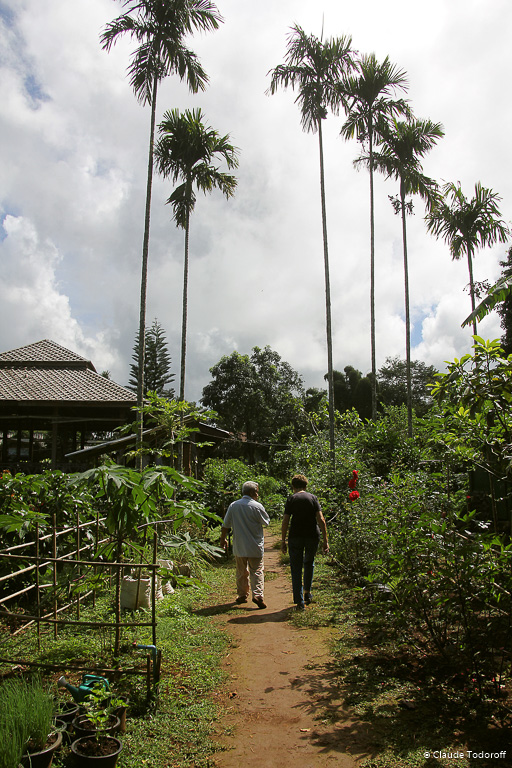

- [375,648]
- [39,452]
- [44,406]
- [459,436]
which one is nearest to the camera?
[459,436]

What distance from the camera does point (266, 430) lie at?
35.2 m

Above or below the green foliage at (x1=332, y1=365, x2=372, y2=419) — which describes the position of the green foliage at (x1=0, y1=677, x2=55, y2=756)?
below

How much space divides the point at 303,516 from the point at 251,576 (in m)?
1.05

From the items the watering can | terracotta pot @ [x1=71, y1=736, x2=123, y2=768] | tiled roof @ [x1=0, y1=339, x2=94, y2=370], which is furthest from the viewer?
tiled roof @ [x1=0, y1=339, x2=94, y2=370]

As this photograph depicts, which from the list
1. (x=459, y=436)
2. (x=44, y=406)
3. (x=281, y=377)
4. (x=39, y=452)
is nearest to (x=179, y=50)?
(x=44, y=406)

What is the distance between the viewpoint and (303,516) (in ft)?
20.6

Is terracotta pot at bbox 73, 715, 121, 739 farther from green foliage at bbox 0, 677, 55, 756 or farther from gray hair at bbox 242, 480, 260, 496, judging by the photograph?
gray hair at bbox 242, 480, 260, 496

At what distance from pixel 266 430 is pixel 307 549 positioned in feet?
94.9

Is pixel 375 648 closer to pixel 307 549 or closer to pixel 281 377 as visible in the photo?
pixel 307 549

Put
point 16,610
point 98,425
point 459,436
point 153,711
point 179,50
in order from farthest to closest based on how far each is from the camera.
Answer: point 98,425 → point 179,50 → point 16,610 → point 459,436 → point 153,711

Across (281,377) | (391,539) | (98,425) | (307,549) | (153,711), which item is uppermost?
(281,377)

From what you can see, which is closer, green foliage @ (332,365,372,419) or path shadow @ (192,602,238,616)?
path shadow @ (192,602,238,616)

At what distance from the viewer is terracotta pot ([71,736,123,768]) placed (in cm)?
273

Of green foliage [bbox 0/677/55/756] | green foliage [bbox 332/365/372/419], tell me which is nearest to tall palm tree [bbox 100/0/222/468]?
green foliage [bbox 0/677/55/756]
